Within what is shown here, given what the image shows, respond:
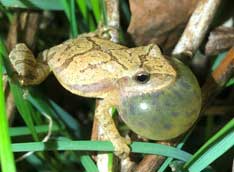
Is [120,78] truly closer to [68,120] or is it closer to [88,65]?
[88,65]

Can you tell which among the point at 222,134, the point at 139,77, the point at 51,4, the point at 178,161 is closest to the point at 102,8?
the point at 51,4

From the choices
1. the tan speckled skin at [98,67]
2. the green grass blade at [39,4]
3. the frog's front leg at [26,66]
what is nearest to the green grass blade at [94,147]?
the tan speckled skin at [98,67]

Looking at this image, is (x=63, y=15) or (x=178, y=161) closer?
(x=178, y=161)

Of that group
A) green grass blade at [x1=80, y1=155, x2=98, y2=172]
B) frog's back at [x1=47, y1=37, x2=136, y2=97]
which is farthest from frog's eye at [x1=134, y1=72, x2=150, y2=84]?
green grass blade at [x1=80, y1=155, x2=98, y2=172]

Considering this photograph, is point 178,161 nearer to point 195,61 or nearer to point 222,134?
point 222,134

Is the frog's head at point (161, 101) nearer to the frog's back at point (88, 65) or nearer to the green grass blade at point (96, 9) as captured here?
the frog's back at point (88, 65)

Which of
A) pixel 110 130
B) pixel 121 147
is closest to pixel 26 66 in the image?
pixel 110 130
